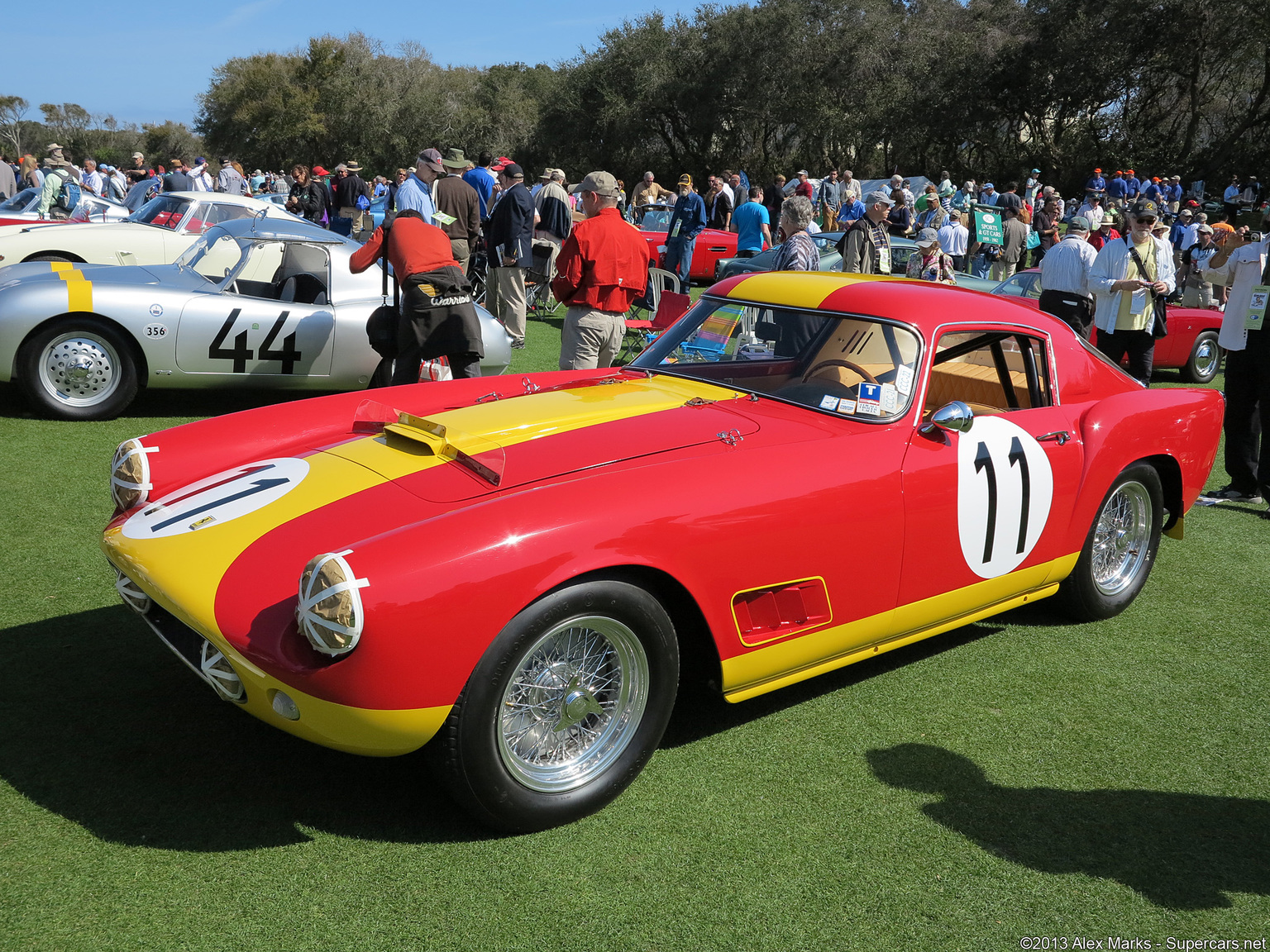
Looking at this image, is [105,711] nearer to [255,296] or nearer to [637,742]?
[637,742]

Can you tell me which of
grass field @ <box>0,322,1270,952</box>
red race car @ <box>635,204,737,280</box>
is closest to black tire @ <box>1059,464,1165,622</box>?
grass field @ <box>0,322,1270,952</box>

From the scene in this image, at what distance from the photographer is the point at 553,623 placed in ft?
9.29

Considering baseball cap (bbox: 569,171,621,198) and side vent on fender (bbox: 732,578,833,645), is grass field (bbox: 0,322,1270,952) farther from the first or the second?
baseball cap (bbox: 569,171,621,198)

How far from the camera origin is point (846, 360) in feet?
13.2

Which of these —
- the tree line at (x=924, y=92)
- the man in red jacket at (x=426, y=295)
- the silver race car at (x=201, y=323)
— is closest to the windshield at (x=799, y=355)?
the man in red jacket at (x=426, y=295)

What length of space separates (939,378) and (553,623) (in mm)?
2746

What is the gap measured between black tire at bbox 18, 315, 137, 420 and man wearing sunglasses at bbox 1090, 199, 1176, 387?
25.0 feet

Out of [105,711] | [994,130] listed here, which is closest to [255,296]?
[105,711]

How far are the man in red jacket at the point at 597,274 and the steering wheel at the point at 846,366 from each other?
3.21 meters

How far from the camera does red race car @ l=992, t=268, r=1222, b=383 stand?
465 inches

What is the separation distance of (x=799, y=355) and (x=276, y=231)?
5521 millimetres

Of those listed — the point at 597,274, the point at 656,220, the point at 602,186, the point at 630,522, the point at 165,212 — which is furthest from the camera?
the point at 656,220

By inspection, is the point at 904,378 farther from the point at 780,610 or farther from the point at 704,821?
the point at 704,821

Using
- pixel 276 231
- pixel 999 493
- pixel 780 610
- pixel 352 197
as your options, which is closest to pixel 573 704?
pixel 780 610
